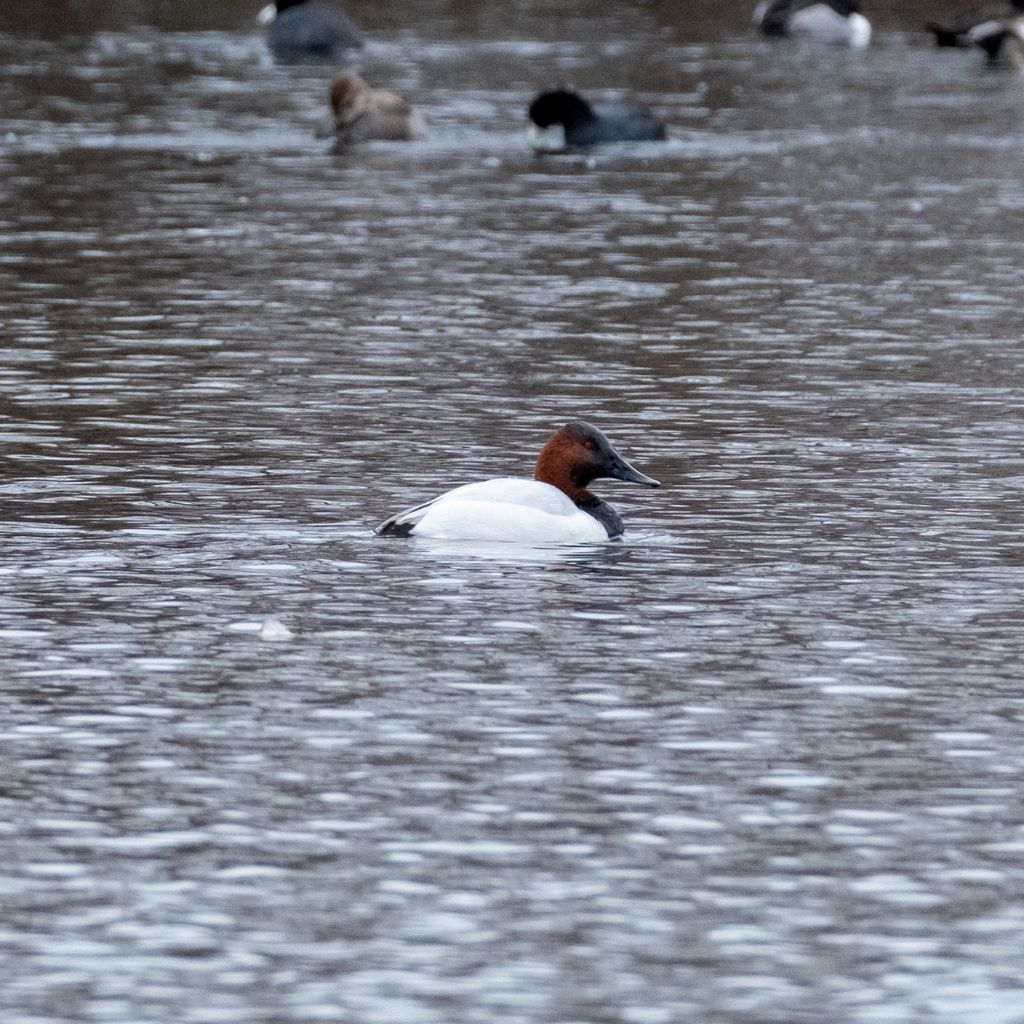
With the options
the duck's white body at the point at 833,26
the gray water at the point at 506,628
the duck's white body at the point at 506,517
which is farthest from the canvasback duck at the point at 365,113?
the duck's white body at the point at 506,517

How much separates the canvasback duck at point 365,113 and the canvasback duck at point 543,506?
67.9 feet

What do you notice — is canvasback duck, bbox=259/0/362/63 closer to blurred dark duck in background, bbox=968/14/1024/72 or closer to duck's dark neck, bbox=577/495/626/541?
blurred dark duck in background, bbox=968/14/1024/72

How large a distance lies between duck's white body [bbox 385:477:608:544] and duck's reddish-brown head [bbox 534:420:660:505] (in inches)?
11.1

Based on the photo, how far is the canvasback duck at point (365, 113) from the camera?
112 ft

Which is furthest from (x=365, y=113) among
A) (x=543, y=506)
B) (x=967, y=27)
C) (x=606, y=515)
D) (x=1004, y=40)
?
(x=543, y=506)

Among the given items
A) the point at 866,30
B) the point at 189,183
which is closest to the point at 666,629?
the point at 189,183

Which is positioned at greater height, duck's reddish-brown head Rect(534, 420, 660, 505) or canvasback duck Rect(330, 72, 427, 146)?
canvasback duck Rect(330, 72, 427, 146)

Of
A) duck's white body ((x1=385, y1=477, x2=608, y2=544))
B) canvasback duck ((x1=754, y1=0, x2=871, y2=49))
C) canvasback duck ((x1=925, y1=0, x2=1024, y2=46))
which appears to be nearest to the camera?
duck's white body ((x1=385, y1=477, x2=608, y2=544))

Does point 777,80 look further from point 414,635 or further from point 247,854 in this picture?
point 247,854

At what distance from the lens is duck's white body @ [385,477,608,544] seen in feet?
43.7

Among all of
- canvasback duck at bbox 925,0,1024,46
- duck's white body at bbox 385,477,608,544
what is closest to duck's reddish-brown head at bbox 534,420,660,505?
duck's white body at bbox 385,477,608,544

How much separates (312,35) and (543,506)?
33959mm

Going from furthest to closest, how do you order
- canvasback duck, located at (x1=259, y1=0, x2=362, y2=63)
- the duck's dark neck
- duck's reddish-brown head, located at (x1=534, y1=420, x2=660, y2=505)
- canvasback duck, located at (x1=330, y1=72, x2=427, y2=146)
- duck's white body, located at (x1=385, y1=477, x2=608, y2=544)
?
canvasback duck, located at (x1=259, y1=0, x2=362, y2=63)
canvasback duck, located at (x1=330, y1=72, x2=427, y2=146)
duck's reddish-brown head, located at (x1=534, y1=420, x2=660, y2=505)
the duck's dark neck
duck's white body, located at (x1=385, y1=477, x2=608, y2=544)

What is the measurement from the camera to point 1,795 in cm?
913
